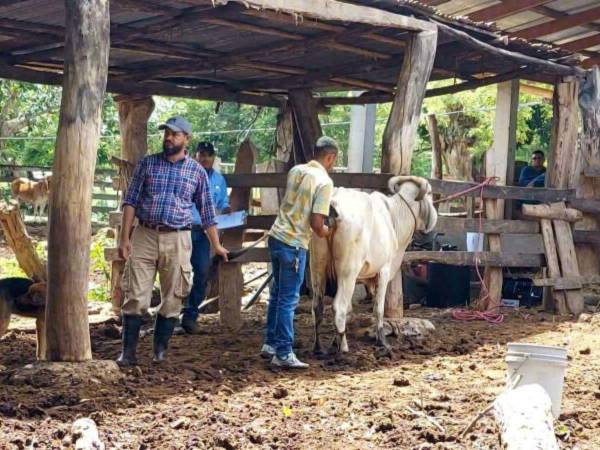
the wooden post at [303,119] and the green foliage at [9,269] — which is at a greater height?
the wooden post at [303,119]

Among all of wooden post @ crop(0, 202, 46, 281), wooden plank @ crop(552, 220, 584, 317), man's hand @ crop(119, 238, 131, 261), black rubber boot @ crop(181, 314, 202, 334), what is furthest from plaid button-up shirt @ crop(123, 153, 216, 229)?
wooden plank @ crop(552, 220, 584, 317)

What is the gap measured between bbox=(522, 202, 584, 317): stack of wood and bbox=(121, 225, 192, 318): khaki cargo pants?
213 inches

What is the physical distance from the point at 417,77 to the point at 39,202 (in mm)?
15988

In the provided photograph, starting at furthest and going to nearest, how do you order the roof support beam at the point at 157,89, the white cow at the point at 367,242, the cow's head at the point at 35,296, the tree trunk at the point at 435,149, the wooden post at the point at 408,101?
the tree trunk at the point at 435,149 < the roof support beam at the point at 157,89 < the wooden post at the point at 408,101 < the white cow at the point at 367,242 < the cow's head at the point at 35,296

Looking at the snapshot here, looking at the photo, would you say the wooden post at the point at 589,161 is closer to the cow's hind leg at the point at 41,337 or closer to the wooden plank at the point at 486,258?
the wooden plank at the point at 486,258

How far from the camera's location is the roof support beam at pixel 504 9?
12226 millimetres

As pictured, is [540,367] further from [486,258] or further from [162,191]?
[486,258]

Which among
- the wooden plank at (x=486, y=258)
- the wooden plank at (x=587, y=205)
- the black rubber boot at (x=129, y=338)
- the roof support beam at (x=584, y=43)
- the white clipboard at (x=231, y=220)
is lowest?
the black rubber boot at (x=129, y=338)

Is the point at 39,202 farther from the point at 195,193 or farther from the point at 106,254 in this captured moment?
the point at 195,193

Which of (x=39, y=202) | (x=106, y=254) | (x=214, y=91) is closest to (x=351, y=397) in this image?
(x=106, y=254)

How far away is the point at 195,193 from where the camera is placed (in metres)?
7.39

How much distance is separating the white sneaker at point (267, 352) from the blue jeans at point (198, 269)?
162 cm

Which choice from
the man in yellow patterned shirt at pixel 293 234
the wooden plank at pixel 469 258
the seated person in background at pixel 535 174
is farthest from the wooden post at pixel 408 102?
the seated person in background at pixel 535 174

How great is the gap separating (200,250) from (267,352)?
187cm
